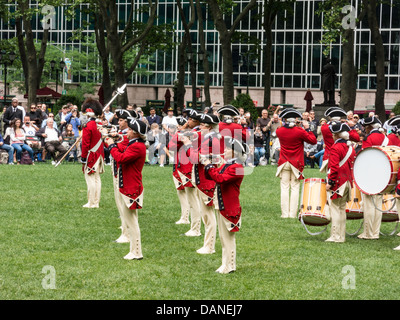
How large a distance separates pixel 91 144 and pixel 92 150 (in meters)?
0.21

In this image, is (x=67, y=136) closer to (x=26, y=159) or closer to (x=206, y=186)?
(x=26, y=159)

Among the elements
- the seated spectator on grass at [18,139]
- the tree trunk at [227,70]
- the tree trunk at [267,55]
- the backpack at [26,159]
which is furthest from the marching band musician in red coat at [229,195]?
the tree trunk at [267,55]

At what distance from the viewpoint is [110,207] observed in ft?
60.2

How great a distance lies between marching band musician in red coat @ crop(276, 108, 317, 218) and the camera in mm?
17438

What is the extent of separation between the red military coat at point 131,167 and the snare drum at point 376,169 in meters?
4.05

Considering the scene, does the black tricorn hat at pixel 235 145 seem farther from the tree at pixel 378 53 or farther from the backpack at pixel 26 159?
the tree at pixel 378 53

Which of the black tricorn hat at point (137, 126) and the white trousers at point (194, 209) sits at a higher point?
the black tricorn hat at point (137, 126)

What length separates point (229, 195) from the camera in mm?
11398

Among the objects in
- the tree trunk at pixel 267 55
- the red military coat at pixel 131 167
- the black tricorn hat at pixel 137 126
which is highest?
the tree trunk at pixel 267 55

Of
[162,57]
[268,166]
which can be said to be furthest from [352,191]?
[162,57]

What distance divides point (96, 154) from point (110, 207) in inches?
53.7

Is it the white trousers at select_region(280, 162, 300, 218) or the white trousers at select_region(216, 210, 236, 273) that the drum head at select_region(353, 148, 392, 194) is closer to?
the white trousers at select_region(216, 210, 236, 273)

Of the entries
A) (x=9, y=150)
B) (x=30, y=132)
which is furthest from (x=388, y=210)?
(x=30, y=132)

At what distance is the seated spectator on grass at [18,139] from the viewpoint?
28500 millimetres
